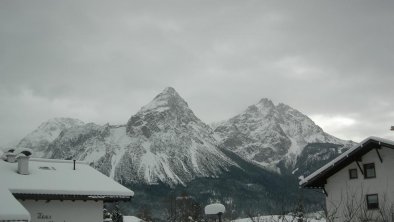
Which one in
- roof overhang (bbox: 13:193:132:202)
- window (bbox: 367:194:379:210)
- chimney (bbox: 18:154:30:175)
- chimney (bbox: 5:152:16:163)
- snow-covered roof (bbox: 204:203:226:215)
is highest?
chimney (bbox: 5:152:16:163)

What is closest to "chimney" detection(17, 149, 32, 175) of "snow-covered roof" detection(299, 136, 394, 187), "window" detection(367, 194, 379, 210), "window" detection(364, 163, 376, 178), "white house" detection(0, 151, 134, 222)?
"white house" detection(0, 151, 134, 222)

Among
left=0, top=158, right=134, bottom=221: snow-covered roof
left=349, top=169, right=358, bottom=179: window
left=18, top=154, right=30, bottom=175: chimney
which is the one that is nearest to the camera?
left=0, top=158, right=134, bottom=221: snow-covered roof

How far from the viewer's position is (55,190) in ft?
84.4

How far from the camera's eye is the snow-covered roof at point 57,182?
25.2m

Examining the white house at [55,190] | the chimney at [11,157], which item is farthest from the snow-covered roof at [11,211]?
the chimney at [11,157]

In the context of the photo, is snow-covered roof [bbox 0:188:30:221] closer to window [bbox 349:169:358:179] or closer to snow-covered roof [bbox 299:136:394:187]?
snow-covered roof [bbox 299:136:394:187]

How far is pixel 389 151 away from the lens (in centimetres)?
3105

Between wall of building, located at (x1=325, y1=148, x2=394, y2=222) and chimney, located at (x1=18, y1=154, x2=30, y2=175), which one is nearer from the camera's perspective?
chimney, located at (x1=18, y1=154, x2=30, y2=175)

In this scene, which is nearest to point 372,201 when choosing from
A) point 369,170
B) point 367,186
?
point 367,186

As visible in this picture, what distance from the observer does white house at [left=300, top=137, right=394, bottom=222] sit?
30328mm

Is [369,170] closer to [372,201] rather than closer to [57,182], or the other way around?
[372,201]

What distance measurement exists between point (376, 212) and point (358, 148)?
3.92 m

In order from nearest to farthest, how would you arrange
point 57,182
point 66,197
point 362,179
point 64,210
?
point 66,197
point 64,210
point 57,182
point 362,179

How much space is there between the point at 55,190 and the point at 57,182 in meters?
1.43
